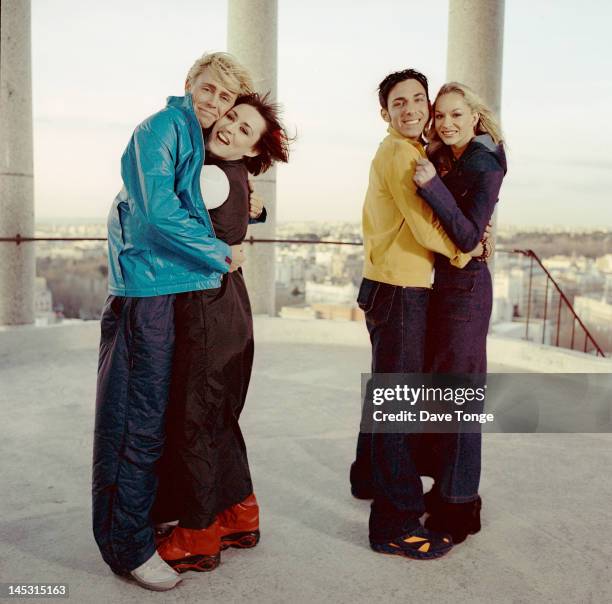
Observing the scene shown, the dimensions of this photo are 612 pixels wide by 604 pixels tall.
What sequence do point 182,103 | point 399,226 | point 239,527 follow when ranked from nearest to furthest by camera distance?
point 182,103
point 399,226
point 239,527

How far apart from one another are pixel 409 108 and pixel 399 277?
89cm

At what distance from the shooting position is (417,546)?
3977 mm

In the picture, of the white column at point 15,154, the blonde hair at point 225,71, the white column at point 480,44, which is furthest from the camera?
the white column at point 480,44

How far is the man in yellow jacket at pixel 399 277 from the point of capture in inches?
150

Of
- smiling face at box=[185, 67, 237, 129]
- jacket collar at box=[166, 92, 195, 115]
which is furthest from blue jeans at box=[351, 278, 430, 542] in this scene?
jacket collar at box=[166, 92, 195, 115]

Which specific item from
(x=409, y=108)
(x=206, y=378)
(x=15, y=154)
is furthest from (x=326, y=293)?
(x=206, y=378)

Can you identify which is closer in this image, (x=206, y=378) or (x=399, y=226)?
(x=206, y=378)

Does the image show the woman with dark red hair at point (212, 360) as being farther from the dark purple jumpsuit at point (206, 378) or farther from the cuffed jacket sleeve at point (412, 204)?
the cuffed jacket sleeve at point (412, 204)

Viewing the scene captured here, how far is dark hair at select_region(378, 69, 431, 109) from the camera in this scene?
3824 mm

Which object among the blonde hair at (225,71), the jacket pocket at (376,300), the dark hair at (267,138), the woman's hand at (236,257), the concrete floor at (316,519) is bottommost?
the concrete floor at (316,519)

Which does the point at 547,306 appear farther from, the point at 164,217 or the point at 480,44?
the point at 164,217

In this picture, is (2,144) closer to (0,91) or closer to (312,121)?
(0,91)

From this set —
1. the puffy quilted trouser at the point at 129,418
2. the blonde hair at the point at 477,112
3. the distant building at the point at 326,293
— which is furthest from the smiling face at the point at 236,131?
the distant building at the point at 326,293

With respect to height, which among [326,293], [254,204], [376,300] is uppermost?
[254,204]
